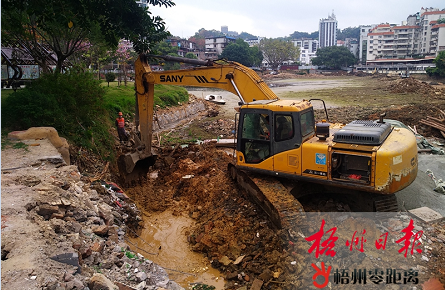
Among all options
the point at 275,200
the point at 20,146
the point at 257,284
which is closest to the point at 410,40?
the point at 275,200

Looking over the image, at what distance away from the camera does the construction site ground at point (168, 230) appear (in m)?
4.83

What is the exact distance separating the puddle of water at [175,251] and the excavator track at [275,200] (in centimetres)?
159

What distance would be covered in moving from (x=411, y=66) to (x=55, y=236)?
8984 cm

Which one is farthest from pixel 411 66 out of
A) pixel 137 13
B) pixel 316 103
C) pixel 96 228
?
pixel 96 228

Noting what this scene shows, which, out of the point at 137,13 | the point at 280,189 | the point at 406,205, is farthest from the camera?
the point at 137,13

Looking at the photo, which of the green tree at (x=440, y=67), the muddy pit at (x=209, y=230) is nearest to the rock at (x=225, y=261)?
the muddy pit at (x=209, y=230)

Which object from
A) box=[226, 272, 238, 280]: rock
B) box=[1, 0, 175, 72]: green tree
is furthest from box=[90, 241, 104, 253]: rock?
box=[1, 0, 175, 72]: green tree

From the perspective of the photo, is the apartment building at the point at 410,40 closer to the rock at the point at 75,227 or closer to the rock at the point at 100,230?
the rock at the point at 100,230

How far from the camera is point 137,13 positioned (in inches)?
433

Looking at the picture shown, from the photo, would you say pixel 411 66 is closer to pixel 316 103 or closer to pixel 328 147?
pixel 316 103

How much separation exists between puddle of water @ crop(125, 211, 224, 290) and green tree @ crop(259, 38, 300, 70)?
9698 centimetres

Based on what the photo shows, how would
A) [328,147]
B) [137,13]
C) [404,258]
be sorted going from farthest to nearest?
[137,13] → [328,147] → [404,258]

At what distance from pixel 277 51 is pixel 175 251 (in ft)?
324

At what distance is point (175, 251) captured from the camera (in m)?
7.56
